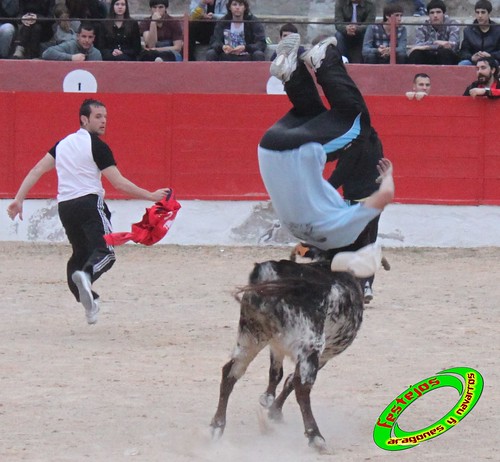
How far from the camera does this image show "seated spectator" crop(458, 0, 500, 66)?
520 inches

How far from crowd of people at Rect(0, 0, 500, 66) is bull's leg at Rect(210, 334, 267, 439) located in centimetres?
841

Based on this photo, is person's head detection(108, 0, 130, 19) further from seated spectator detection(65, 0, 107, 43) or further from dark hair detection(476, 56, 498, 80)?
dark hair detection(476, 56, 498, 80)

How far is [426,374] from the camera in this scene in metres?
6.56

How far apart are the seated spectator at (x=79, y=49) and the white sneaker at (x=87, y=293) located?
580cm

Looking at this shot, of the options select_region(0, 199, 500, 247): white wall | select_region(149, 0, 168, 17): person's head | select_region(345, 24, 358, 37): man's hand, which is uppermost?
select_region(149, 0, 168, 17): person's head

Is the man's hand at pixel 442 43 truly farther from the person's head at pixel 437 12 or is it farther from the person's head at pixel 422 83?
the person's head at pixel 422 83

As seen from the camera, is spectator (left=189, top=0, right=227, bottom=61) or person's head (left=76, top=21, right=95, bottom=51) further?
spectator (left=189, top=0, right=227, bottom=61)

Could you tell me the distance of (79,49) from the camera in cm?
1325

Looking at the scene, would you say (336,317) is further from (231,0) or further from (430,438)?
(231,0)

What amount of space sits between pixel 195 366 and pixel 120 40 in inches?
288

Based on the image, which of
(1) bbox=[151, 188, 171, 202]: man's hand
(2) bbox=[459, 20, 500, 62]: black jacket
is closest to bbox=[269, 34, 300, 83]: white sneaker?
(1) bbox=[151, 188, 171, 202]: man's hand

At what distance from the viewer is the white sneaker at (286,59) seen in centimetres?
489

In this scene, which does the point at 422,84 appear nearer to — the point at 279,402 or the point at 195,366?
the point at 195,366

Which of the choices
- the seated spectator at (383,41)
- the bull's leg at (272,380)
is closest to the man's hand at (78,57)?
the seated spectator at (383,41)
